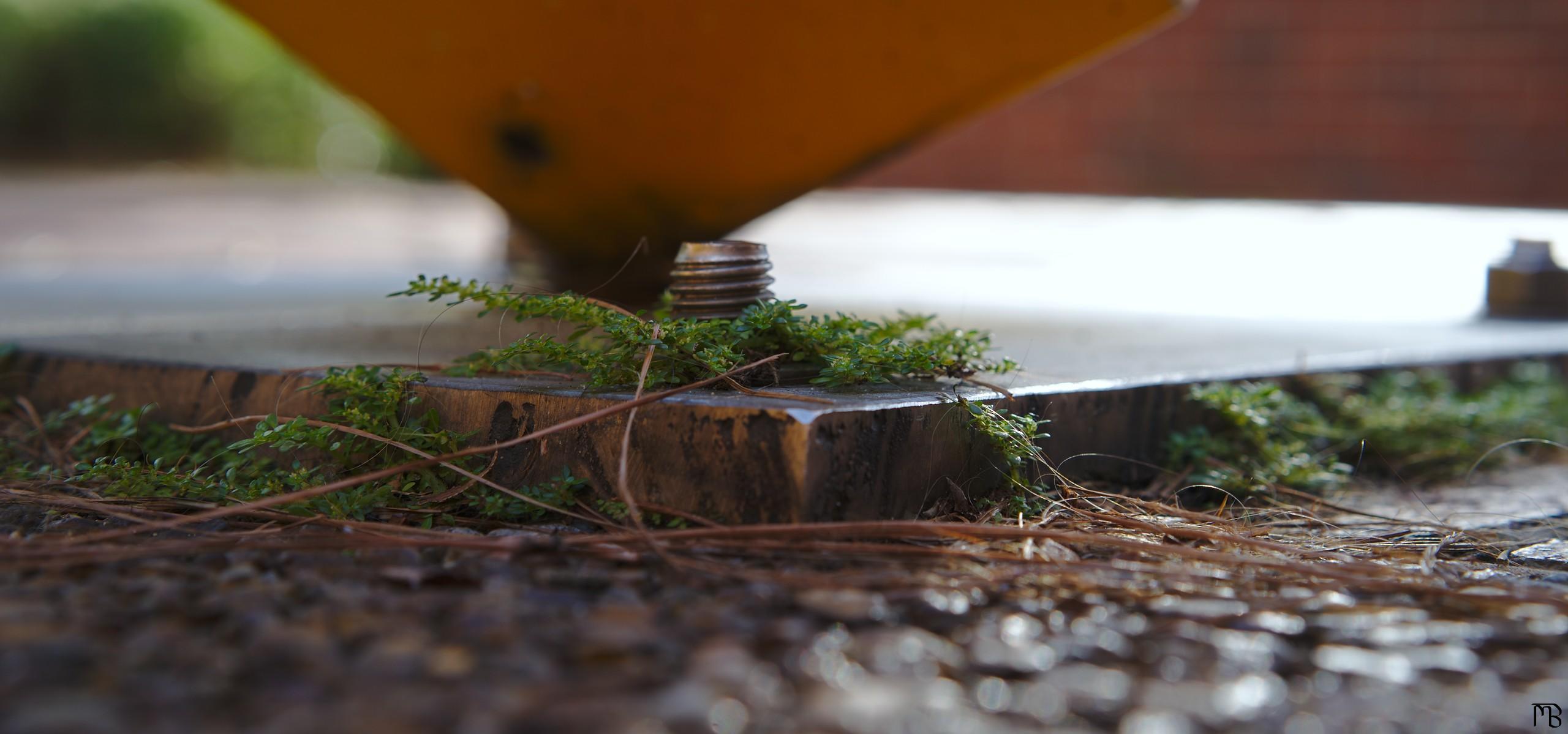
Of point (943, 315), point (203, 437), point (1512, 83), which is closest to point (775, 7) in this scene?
point (943, 315)

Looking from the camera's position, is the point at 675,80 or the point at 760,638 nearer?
the point at 760,638

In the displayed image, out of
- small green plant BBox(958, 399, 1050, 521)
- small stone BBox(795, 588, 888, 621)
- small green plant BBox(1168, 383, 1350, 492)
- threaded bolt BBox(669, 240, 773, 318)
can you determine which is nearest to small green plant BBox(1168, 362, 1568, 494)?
small green plant BBox(1168, 383, 1350, 492)

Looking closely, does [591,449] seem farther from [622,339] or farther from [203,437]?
[203,437]

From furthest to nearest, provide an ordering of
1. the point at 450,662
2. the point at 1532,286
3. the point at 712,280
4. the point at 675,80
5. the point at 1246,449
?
the point at 1532,286
the point at 675,80
the point at 1246,449
the point at 712,280
the point at 450,662

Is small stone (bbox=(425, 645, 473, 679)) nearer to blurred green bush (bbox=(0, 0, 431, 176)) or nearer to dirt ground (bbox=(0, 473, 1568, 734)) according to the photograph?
dirt ground (bbox=(0, 473, 1568, 734))

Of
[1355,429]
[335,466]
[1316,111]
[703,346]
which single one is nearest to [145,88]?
[1316,111]

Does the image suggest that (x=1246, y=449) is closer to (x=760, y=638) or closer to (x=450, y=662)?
(x=760, y=638)
